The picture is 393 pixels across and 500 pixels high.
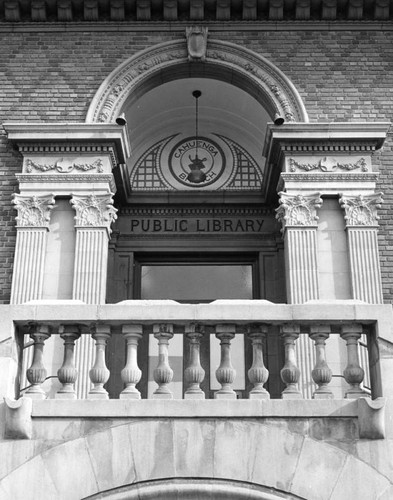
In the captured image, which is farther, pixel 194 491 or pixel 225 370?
pixel 225 370

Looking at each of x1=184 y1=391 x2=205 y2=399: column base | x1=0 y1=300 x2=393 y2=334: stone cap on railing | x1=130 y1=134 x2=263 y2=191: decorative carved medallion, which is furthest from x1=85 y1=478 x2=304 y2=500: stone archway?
x1=130 y1=134 x2=263 y2=191: decorative carved medallion

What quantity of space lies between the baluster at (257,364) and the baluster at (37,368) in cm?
195

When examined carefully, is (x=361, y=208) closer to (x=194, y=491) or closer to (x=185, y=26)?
(x=185, y=26)

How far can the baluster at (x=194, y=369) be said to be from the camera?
21.9 ft

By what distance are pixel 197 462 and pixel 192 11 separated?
36.5 feet

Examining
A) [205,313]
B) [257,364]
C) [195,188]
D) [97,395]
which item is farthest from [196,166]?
[97,395]

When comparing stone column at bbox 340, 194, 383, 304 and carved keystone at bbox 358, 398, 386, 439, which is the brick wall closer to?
stone column at bbox 340, 194, 383, 304

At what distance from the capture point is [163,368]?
22.1 ft

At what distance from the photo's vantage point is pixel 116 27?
49.7 feet

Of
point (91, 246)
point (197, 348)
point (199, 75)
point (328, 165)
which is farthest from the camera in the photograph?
point (199, 75)

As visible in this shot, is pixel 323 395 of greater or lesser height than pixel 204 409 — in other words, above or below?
above

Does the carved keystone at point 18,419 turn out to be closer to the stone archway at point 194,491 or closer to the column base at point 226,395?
the stone archway at point 194,491

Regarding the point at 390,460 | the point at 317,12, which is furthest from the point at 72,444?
the point at 317,12

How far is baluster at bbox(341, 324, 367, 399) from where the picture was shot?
6705 millimetres
